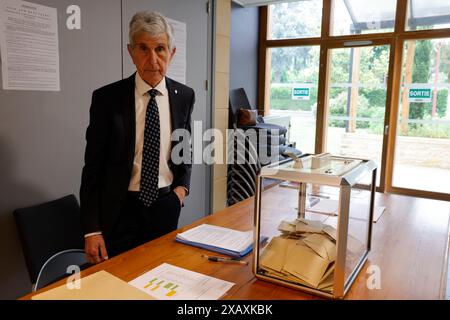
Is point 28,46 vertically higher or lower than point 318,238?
higher

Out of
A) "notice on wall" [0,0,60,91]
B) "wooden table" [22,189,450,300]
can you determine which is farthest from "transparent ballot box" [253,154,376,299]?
"notice on wall" [0,0,60,91]

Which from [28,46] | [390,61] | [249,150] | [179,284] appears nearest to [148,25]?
[28,46]

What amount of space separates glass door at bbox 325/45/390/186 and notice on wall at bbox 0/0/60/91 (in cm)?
402

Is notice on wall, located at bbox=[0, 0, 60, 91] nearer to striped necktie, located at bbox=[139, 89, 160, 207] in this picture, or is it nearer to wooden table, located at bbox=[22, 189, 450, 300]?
striped necktie, located at bbox=[139, 89, 160, 207]

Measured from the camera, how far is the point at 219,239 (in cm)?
142

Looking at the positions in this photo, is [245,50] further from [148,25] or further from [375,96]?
[148,25]

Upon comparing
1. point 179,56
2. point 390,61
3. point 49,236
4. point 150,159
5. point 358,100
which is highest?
point 390,61

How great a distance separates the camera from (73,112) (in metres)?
2.30

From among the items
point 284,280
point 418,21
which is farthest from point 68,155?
point 418,21

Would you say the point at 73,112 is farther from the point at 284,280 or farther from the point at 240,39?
the point at 240,39

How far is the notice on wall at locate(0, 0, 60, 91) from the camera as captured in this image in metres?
1.92

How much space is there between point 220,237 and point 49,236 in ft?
3.37

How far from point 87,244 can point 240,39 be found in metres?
4.18

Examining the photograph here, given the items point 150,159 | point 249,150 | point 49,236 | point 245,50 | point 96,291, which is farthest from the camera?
point 245,50
